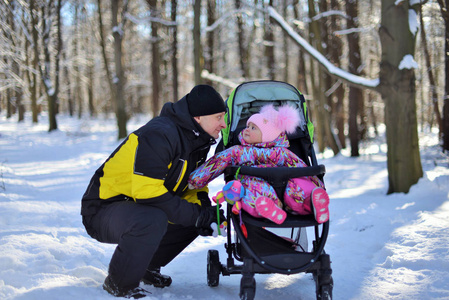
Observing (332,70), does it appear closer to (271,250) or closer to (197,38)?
(271,250)

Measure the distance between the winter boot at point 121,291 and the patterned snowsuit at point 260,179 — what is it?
816 millimetres

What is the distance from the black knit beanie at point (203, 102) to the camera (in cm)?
289

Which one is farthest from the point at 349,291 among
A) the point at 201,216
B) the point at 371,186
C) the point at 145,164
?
the point at 371,186

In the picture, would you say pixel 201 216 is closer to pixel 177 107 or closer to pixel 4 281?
pixel 177 107

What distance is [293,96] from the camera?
3.91 m

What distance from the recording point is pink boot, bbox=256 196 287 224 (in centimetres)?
251

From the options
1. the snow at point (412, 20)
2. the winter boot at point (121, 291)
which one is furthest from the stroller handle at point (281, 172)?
the snow at point (412, 20)

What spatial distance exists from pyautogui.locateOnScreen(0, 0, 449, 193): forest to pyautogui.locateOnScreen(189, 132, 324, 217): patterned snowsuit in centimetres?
354

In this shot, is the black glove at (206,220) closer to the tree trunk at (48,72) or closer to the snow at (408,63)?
the snow at (408,63)

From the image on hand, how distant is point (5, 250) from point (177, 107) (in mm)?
1805

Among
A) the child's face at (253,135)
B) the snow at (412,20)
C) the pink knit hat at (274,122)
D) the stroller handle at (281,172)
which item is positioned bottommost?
the stroller handle at (281,172)

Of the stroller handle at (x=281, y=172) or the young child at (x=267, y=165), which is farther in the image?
the stroller handle at (x=281, y=172)

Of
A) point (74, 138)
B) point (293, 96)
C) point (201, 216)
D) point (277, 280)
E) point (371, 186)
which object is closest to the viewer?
point (201, 216)

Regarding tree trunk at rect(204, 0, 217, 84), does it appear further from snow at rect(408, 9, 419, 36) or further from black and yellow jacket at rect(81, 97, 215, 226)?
black and yellow jacket at rect(81, 97, 215, 226)
